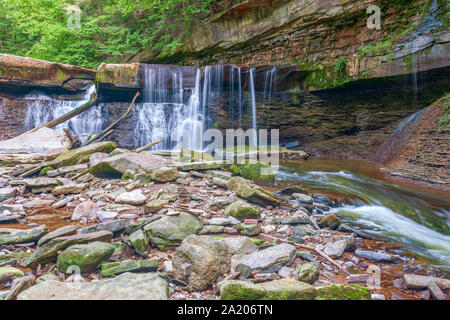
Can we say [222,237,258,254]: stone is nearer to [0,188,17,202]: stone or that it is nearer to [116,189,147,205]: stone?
[116,189,147,205]: stone

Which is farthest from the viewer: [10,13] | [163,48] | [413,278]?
[10,13]

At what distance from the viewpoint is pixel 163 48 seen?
38.2 ft

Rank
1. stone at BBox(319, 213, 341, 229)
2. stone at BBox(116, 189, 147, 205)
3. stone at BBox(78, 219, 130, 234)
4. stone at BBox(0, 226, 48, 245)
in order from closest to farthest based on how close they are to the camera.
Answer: stone at BBox(0, 226, 48, 245)
stone at BBox(78, 219, 130, 234)
stone at BBox(319, 213, 341, 229)
stone at BBox(116, 189, 147, 205)

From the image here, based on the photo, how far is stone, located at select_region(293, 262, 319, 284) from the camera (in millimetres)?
1743

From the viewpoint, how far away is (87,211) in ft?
9.64

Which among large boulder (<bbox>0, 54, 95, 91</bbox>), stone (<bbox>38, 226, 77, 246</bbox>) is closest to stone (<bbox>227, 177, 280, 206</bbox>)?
stone (<bbox>38, 226, 77, 246</bbox>)

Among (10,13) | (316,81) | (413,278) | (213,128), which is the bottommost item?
(413,278)

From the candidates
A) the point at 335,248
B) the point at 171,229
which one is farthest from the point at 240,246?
the point at 335,248

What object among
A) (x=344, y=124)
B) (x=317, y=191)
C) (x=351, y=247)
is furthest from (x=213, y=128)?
(x=351, y=247)

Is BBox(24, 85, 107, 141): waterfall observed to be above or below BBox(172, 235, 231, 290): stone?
above

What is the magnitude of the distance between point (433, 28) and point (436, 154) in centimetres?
376

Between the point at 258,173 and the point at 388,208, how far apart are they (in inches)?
96.5

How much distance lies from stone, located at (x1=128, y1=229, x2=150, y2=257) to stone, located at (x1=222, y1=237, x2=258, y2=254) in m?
0.73
